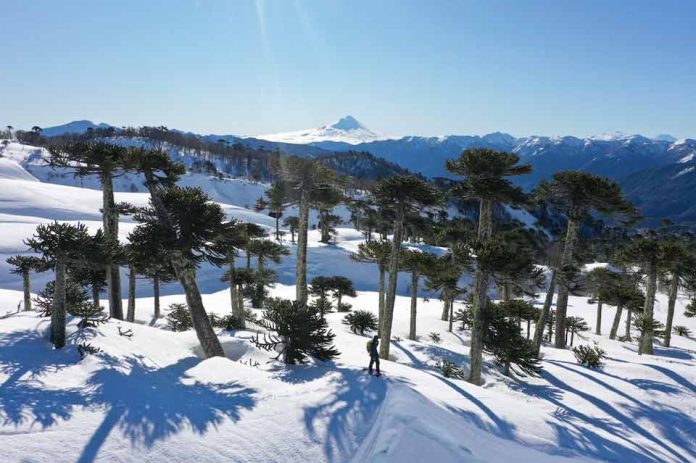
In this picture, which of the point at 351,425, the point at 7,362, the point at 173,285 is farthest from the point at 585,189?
the point at 173,285

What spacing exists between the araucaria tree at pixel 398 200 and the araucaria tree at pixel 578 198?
26.1 ft

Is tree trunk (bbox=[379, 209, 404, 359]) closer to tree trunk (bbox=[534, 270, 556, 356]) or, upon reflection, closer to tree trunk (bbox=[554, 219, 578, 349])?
tree trunk (bbox=[534, 270, 556, 356])

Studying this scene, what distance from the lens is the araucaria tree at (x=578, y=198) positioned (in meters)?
19.6

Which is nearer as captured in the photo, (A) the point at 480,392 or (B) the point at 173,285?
(A) the point at 480,392

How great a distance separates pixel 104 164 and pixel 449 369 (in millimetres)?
18628

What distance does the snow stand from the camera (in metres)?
7.93

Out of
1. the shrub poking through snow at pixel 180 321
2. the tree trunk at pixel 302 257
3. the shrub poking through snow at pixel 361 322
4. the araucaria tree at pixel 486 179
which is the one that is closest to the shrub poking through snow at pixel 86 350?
the tree trunk at pixel 302 257

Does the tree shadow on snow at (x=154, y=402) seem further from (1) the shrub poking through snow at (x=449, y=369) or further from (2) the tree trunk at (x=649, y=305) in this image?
(2) the tree trunk at (x=649, y=305)

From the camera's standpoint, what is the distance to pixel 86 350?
480 inches

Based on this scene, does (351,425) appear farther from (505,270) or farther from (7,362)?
(7,362)

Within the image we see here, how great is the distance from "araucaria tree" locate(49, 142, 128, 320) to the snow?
12.4 feet

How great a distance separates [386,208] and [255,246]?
41.7 feet

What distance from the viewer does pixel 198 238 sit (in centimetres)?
1532

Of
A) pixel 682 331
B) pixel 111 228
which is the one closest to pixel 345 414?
pixel 111 228
